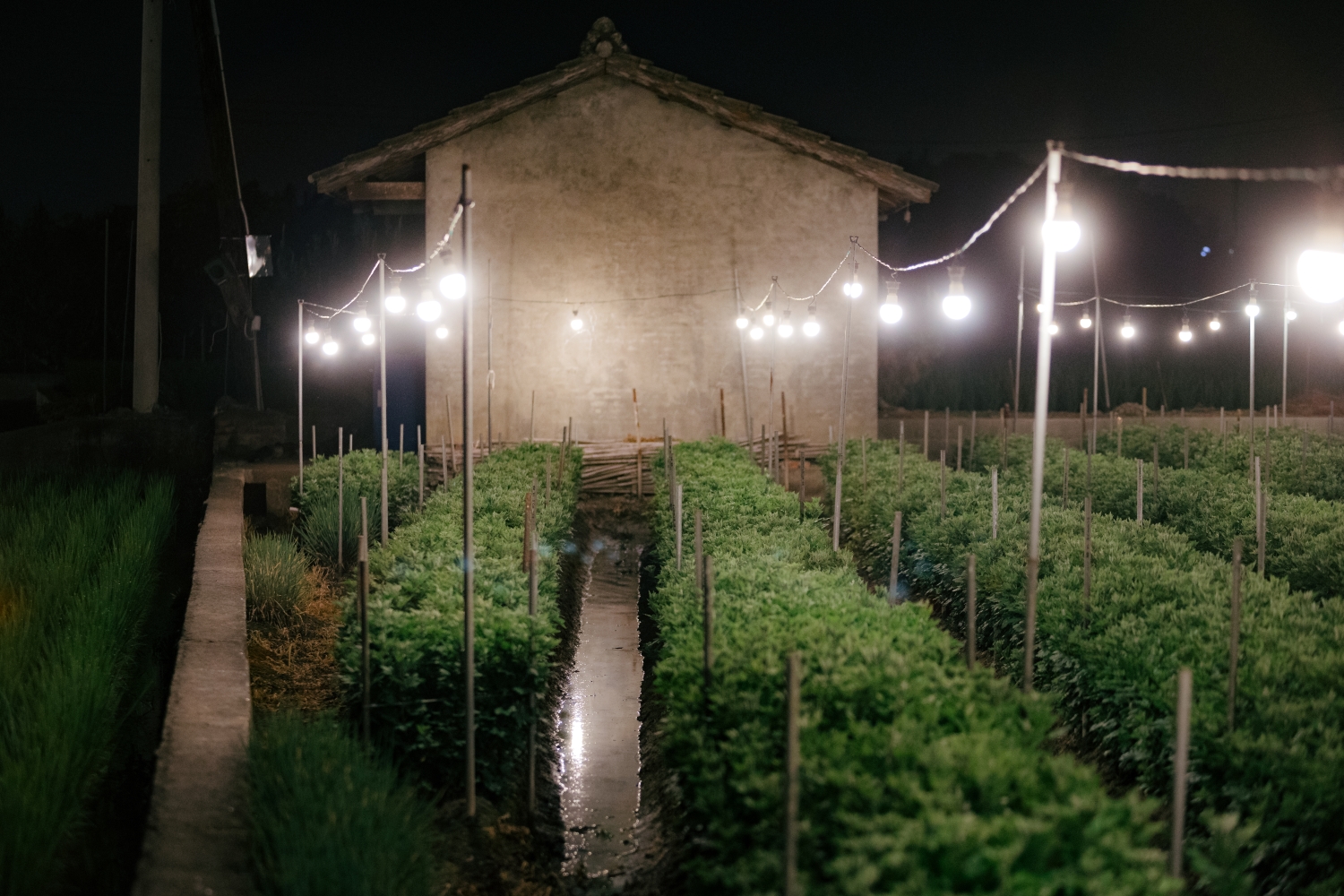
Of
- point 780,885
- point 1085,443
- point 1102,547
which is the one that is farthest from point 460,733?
point 1085,443

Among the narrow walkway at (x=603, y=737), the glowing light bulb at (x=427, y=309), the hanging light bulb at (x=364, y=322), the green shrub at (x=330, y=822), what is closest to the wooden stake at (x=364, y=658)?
the green shrub at (x=330, y=822)

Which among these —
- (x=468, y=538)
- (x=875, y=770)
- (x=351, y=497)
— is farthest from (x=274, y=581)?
(x=875, y=770)

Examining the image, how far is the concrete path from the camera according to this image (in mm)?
5078

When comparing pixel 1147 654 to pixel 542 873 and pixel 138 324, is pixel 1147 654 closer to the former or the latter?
pixel 542 873

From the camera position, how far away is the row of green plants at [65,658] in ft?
16.8

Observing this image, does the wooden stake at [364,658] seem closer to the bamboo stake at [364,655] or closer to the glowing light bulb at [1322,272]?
the bamboo stake at [364,655]

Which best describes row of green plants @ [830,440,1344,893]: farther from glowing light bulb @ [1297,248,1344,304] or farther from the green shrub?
the green shrub

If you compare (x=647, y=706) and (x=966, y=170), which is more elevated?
(x=966, y=170)

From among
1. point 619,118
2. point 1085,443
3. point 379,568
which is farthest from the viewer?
point 1085,443

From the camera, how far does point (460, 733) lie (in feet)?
22.6

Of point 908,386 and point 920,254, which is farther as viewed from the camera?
point 920,254

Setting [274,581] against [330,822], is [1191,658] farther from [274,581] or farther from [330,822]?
[274,581]

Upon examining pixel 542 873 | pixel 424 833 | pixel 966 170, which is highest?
pixel 966 170

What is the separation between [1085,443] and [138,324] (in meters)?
19.8
